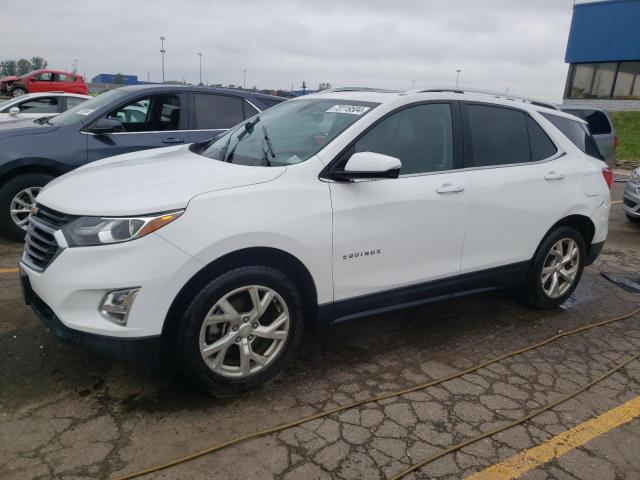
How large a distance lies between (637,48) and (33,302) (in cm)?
3068

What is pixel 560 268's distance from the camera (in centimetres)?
439

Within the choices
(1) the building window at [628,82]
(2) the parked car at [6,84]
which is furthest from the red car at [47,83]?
(1) the building window at [628,82]

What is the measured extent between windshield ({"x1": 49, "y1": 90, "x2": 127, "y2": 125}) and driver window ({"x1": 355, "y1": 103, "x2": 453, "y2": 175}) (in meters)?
3.60

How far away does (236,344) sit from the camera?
2.91 meters

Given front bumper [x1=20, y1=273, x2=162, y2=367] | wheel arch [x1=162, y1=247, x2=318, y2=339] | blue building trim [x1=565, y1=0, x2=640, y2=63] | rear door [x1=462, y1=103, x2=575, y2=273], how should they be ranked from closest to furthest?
front bumper [x1=20, y1=273, x2=162, y2=367] < wheel arch [x1=162, y1=247, x2=318, y2=339] < rear door [x1=462, y1=103, x2=575, y2=273] < blue building trim [x1=565, y1=0, x2=640, y2=63]

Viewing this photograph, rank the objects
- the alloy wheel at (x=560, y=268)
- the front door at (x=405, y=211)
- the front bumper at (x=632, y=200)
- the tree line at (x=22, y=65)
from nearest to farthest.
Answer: the front door at (x=405, y=211)
the alloy wheel at (x=560, y=268)
the front bumper at (x=632, y=200)
the tree line at (x=22, y=65)

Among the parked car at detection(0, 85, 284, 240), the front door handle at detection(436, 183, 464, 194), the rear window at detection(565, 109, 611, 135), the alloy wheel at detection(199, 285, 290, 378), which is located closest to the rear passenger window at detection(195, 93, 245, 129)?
the parked car at detection(0, 85, 284, 240)

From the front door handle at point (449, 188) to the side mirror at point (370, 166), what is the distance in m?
0.54

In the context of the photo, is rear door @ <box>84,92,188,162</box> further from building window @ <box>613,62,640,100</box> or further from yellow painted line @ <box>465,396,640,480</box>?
building window @ <box>613,62,640,100</box>

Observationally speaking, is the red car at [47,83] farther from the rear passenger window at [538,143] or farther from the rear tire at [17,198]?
the rear passenger window at [538,143]

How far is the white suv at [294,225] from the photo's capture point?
259 cm

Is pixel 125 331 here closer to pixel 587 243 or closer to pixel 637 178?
pixel 587 243

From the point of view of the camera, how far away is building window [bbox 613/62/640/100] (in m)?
26.9

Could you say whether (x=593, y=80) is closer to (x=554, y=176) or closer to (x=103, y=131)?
(x=554, y=176)
